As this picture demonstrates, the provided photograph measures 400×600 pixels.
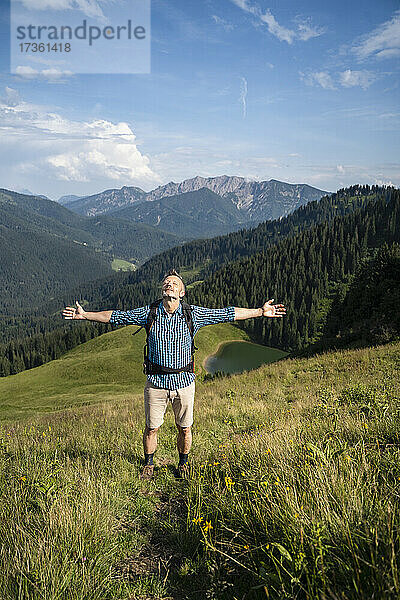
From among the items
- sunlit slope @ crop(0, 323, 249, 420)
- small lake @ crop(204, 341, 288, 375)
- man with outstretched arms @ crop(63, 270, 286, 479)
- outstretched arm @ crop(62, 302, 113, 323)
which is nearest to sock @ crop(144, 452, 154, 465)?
man with outstretched arms @ crop(63, 270, 286, 479)

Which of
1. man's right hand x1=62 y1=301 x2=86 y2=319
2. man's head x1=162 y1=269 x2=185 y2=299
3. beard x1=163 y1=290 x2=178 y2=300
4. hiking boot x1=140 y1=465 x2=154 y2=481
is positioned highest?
man's head x1=162 y1=269 x2=185 y2=299

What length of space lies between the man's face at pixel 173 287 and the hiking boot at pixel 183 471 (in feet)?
8.82

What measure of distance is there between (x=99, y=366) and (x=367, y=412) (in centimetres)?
6944

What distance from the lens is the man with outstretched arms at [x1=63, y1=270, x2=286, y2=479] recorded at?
516 centimetres

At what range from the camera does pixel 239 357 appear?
87.5 m

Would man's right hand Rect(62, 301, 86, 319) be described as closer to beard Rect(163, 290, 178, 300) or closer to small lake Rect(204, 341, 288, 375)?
beard Rect(163, 290, 178, 300)

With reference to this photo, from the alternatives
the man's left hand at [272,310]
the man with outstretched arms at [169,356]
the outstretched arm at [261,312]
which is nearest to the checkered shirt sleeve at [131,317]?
the man with outstretched arms at [169,356]

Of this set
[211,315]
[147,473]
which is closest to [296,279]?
[211,315]

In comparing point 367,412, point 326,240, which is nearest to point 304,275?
point 326,240

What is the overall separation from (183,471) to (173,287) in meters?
2.91

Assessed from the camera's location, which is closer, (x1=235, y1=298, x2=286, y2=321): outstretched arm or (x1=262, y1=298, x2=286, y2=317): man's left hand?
(x1=235, y1=298, x2=286, y2=321): outstretched arm

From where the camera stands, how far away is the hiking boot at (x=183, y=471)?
197 inches

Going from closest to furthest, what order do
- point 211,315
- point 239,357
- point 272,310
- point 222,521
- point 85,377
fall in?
1. point 222,521
2. point 211,315
3. point 272,310
4. point 85,377
5. point 239,357

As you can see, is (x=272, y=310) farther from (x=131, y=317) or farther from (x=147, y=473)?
(x=147, y=473)
